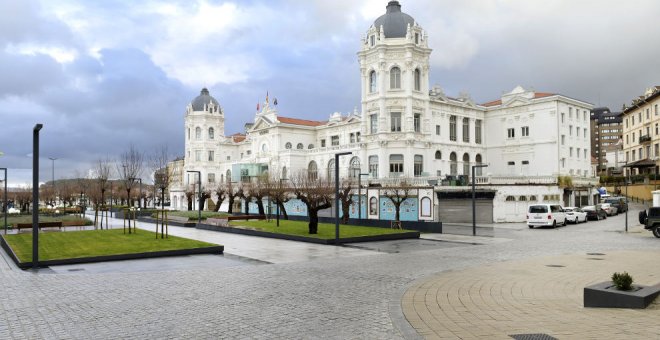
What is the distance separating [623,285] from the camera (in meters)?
11.1

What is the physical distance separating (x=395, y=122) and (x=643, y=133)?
154 ft

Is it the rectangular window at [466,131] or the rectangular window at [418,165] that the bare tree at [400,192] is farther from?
the rectangular window at [466,131]

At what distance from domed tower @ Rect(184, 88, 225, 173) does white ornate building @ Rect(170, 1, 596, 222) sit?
33.3 meters

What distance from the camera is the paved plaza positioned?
9.35 m

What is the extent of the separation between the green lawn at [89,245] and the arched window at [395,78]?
38.3 m

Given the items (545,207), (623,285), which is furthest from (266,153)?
(623,285)

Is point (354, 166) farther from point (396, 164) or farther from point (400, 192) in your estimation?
point (400, 192)

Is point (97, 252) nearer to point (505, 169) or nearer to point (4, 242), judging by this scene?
point (4, 242)

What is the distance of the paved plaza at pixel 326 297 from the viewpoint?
9.35 metres

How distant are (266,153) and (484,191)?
134 feet

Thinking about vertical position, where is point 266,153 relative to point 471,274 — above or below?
above

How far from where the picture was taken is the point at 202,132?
101938 mm

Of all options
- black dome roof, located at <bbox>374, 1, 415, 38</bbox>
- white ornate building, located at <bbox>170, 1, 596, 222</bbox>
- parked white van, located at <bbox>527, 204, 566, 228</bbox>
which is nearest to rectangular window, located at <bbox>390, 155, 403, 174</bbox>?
white ornate building, located at <bbox>170, 1, 596, 222</bbox>

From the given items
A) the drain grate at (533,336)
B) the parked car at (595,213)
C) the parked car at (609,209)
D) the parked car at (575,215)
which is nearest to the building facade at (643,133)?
the parked car at (609,209)
